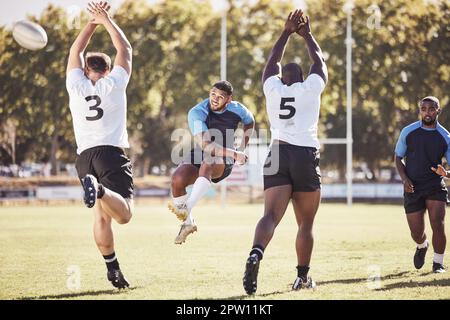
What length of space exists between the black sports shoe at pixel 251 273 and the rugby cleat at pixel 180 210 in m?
1.45

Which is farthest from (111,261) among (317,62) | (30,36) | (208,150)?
(30,36)

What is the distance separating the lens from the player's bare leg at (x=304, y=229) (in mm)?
8508

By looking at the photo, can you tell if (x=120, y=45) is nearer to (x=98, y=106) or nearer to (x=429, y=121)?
(x=98, y=106)

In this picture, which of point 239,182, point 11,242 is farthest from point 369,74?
point 11,242

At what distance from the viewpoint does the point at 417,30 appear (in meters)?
41.7

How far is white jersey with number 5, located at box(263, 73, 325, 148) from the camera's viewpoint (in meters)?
8.32

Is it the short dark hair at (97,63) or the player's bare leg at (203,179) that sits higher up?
the short dark hair at (97,63)

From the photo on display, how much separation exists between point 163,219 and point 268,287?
56.7 feet

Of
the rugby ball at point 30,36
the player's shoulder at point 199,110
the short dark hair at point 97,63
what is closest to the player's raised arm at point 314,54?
the player's shoulder at point 199,110

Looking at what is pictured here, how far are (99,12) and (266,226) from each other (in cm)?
298

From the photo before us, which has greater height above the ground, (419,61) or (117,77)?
(419,61)

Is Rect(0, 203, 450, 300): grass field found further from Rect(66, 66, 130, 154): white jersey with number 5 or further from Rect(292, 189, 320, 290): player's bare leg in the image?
Rect(66, 66, 130, 154): white jersey with number 5

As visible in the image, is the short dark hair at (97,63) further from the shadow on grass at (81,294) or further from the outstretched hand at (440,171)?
the outstretched hand at (440,171)
